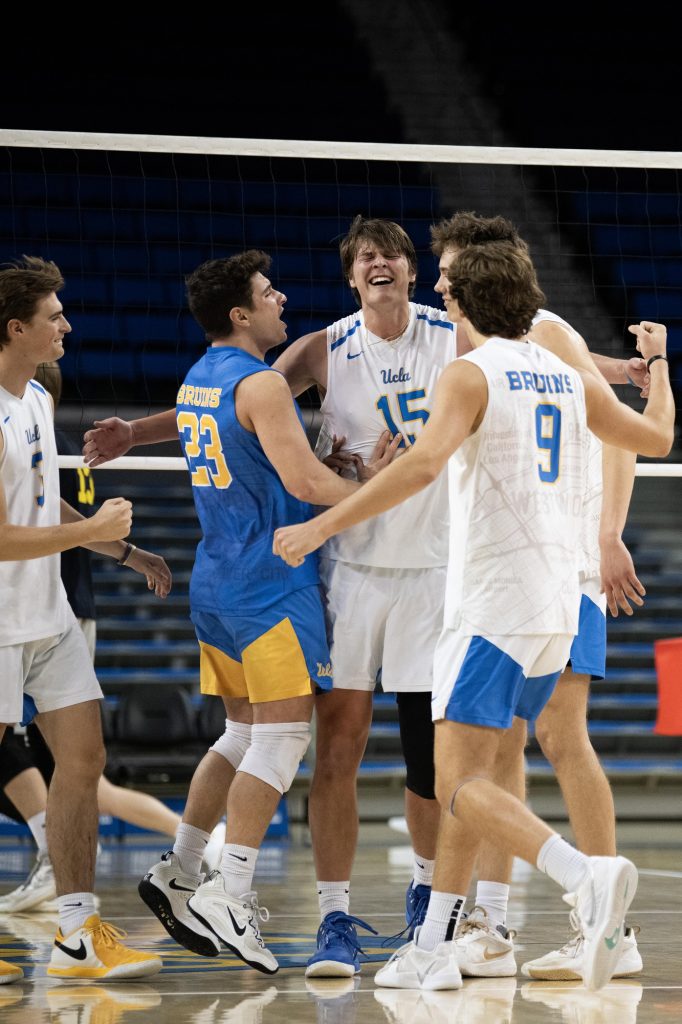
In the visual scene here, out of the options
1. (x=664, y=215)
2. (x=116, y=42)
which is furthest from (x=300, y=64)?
(x=664, y=215)

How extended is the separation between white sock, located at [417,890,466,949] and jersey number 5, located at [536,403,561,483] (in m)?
1.16

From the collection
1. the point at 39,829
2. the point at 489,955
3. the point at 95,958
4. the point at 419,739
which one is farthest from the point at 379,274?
the point at 39,829

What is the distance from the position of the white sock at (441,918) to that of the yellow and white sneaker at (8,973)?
4.17ft

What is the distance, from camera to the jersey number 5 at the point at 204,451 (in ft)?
14.1

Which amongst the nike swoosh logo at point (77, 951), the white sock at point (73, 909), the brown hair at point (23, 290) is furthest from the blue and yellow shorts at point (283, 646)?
the brown hair at point (23, 290)

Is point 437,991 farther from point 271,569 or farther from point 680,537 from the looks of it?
point 680,537

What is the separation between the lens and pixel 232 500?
14.2ft

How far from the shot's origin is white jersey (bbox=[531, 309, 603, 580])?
4.27 meters

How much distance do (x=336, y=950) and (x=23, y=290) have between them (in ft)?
7.63

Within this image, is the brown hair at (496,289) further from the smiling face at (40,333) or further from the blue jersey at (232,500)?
the smiling face at (40,333)

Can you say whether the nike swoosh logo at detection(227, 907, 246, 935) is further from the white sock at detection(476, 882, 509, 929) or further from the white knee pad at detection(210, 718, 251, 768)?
the white sock at detection(476, 882, 509, 929)

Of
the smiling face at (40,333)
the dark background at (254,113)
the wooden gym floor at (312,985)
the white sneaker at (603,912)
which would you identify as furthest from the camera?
the dark background at (254,113)

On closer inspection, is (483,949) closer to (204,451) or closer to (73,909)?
(73,909)

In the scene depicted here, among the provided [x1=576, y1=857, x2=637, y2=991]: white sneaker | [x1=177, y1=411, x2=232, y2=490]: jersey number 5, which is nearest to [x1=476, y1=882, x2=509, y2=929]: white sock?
[x1=576, y1=857, x2=637, y2=991]: white sneaker
